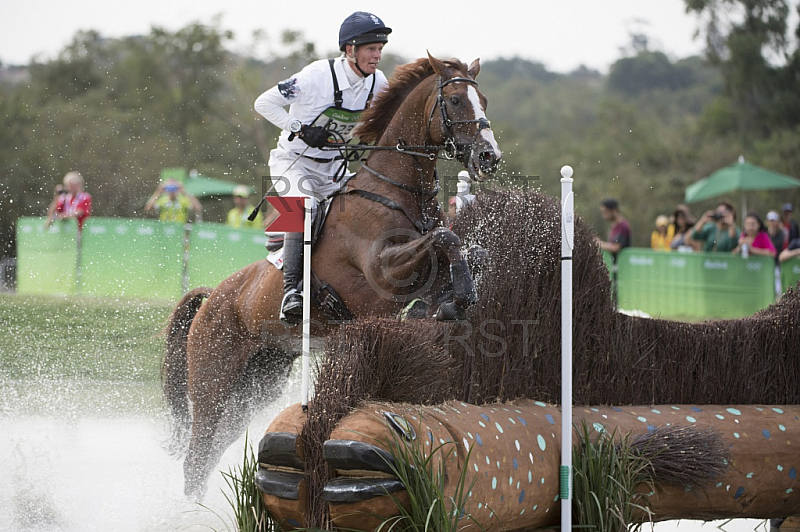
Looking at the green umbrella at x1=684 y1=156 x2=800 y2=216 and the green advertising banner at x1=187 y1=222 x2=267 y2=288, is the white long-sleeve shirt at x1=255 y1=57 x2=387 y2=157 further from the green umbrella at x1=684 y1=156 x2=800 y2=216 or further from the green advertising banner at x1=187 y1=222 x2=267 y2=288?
the green umbrella at x1=684 y1=156 x2=800 y2=216

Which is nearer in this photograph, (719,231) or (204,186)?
(719,231)

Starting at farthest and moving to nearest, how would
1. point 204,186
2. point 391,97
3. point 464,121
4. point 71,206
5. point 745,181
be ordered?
point 204,186, point 745,181, point 71,206, point 391,97, point 464,121

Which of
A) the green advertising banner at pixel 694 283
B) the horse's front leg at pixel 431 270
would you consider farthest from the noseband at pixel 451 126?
the green advertising banner at pixel 694 283

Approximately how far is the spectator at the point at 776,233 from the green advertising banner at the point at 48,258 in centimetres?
837

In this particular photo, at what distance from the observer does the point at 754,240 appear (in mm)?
10805

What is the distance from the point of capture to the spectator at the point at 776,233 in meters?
11.1

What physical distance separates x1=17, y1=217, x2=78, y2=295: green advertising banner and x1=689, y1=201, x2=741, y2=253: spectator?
7.60 m

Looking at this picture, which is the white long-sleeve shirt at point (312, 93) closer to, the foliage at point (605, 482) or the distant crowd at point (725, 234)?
the foliage at point (605, 482)

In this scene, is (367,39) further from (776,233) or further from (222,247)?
(776,233)

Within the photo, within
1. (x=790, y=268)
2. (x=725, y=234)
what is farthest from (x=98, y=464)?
(x=725, y=234)

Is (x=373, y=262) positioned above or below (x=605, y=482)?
above

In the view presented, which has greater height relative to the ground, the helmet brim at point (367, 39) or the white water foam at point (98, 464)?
the helmet brim at point (367, 39)

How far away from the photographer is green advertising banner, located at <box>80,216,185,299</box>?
34.6 feet

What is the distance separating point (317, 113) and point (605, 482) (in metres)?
2.59
